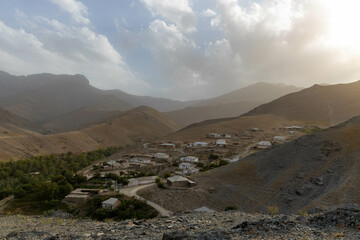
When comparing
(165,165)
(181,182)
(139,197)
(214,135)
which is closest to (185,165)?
(165,165)

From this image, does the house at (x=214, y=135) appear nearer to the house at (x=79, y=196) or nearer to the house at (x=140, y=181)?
the house at (x=140, y=181)

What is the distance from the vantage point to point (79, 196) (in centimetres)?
2605

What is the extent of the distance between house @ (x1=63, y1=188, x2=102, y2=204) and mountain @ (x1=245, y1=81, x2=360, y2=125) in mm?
72726

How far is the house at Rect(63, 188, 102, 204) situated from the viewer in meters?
25.5

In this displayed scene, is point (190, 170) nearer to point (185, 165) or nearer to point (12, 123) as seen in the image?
point (185, 165)

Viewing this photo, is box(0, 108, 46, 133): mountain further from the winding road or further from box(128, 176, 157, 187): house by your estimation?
the winding road

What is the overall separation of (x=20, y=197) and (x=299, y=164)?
110 ft

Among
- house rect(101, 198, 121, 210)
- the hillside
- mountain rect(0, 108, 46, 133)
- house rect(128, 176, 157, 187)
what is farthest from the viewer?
mountain rect(0, 108, 46, 133)

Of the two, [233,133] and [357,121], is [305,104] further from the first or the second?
[357,121]

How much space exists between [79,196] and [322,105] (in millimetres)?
92313

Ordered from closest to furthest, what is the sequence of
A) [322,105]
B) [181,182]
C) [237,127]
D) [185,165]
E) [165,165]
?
[181,182]
[185,165]
[165,165]
[237,127]
[322,105]

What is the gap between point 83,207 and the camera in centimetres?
2312

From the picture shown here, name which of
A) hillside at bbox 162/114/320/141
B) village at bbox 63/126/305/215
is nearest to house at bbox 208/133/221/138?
village at bbox 63/126/305/215

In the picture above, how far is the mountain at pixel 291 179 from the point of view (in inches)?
736
